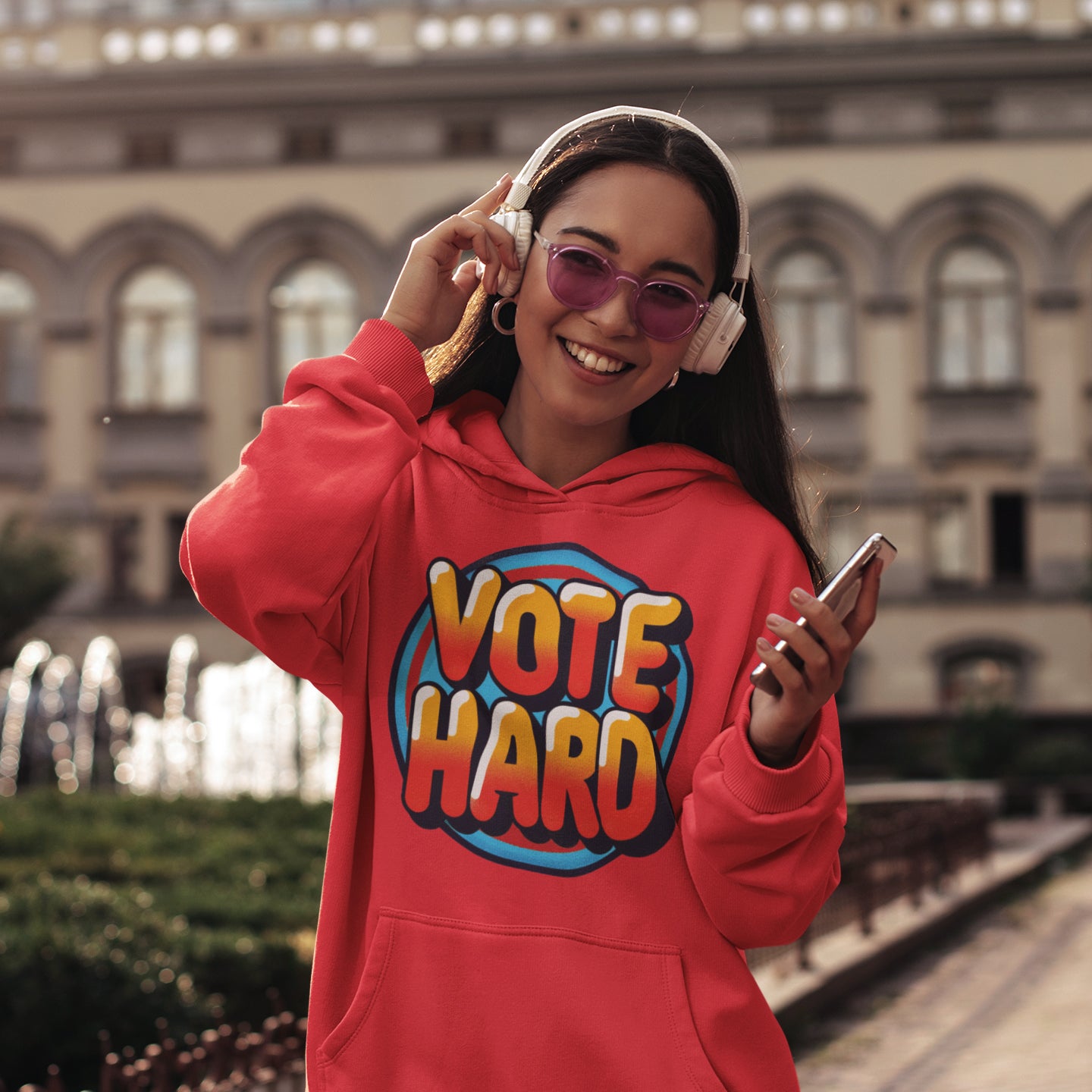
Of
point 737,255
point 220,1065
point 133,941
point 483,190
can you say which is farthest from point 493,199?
point 483,190

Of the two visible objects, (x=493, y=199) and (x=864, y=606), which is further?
(x=493, y=199)

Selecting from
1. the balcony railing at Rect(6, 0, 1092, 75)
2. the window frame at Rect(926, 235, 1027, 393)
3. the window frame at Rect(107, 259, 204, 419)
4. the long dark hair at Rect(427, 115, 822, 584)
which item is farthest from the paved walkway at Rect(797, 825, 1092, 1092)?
the window frame at Rect(107, 259, 204, 419)

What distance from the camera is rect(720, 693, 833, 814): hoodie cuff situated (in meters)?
1.56

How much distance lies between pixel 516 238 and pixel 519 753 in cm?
58

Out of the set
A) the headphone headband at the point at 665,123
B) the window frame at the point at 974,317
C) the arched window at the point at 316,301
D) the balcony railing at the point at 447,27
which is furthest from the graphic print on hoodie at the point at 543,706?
the arched window at the point at 316,301

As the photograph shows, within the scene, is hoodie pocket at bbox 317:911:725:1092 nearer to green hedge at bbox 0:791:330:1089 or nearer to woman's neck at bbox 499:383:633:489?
woman's neck at bbox 499:383:633:489

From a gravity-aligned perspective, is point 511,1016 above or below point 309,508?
below

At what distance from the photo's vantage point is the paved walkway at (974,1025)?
627cm

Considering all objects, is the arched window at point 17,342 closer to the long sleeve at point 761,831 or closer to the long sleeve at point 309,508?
the long sleeve at point 309,508

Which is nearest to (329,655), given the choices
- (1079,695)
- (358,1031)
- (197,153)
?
(358,1031)

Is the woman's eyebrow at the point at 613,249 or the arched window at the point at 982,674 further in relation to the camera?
the arched window at the point at 982,674

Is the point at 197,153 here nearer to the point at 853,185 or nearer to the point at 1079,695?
the point at 853,185

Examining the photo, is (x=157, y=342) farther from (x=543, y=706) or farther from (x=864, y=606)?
(x=864, y=606)

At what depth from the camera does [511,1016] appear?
5.33ft
